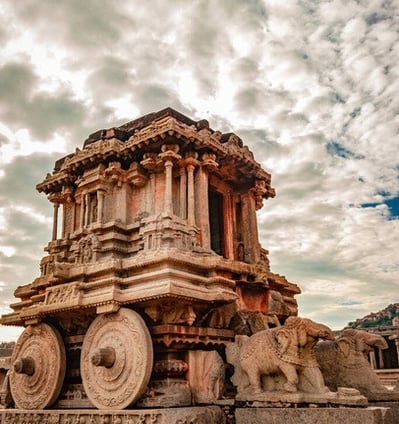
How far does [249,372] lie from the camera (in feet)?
32.3

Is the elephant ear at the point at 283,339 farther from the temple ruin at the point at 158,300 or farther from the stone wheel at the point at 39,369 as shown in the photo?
the stone wheel at the point at 39,369

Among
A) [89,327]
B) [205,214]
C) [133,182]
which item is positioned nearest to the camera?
[89,327]

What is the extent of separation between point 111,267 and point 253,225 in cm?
652

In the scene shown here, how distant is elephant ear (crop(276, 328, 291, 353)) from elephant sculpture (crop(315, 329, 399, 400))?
1.78 meters

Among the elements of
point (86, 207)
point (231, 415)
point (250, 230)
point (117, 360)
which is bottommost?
point (231, 415)

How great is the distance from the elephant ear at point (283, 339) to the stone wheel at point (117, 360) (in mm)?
2557

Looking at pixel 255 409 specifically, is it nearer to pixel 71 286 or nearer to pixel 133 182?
pixel 71 286

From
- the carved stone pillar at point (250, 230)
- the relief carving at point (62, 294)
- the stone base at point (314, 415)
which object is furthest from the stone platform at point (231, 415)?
the carved stone pillar at point (250, 230)

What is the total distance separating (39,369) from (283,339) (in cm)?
612

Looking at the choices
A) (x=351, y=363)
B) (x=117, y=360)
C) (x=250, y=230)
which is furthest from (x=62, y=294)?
(x=250, y=230)

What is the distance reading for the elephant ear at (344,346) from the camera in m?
10.6

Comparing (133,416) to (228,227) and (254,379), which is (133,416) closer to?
(254,379)

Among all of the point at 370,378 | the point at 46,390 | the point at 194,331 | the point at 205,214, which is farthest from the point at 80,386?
the point at 370,378

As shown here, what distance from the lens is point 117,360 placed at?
9969mm
